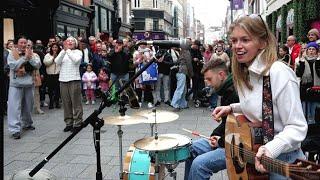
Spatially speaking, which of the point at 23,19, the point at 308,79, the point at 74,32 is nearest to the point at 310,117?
the point at 308,79

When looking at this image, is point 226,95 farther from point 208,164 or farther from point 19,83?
point 19,83

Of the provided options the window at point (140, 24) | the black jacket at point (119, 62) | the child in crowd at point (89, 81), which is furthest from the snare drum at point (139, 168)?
the window at point (140, 24)

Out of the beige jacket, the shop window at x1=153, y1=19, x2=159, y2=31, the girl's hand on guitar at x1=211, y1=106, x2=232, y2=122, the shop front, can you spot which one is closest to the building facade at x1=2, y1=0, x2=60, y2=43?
the shop front

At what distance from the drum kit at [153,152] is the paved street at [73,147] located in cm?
110

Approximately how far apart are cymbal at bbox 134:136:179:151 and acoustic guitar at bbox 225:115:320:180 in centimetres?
93

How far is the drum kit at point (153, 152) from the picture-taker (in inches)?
157

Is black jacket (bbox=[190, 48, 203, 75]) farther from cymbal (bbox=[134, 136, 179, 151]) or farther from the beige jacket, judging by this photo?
cymbal (bbox=[134, 136, 179, 151])

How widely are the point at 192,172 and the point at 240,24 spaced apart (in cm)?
173

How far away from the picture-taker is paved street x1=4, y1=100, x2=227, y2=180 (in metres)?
5.96

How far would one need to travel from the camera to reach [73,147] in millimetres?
7363

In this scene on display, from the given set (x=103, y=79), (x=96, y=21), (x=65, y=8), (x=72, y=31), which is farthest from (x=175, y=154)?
(x=96, y=21)

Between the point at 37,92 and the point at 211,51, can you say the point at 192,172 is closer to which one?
the point at 37,92

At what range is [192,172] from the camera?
3.95 meters

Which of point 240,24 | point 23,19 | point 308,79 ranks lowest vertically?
point 308,79
